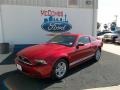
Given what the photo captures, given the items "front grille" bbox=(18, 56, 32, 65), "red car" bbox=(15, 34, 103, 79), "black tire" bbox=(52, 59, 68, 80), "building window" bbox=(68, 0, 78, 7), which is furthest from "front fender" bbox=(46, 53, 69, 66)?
"building window" bbox=(68, 0, 78, 7)

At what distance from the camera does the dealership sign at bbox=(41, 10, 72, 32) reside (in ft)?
44.5

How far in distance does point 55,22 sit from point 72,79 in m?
7.47

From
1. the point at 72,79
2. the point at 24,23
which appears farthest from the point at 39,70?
the point at 24,23

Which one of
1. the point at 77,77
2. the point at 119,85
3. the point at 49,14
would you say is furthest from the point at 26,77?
the point at 49,14

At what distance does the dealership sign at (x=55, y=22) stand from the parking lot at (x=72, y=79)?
5.49 meters

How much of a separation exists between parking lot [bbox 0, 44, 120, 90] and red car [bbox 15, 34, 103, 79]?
0.31m

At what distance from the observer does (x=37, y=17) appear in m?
13.3

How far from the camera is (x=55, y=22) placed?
550 inches

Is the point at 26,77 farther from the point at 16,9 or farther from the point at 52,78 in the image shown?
the point at 16,9

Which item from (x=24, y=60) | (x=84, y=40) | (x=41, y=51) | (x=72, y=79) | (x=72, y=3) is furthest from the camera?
(x=72, y=3)

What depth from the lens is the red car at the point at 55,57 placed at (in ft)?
21.0

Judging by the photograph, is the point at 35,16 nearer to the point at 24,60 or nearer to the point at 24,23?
the point at 24,23

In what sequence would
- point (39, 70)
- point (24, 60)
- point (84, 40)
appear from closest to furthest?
point (39, 70), point (24, 60), point (84, 40)

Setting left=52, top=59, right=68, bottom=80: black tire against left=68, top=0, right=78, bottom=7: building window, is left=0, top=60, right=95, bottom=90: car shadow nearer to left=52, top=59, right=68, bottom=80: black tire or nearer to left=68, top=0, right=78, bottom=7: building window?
left=52, top=59, right=68, bottom=80: black tire
